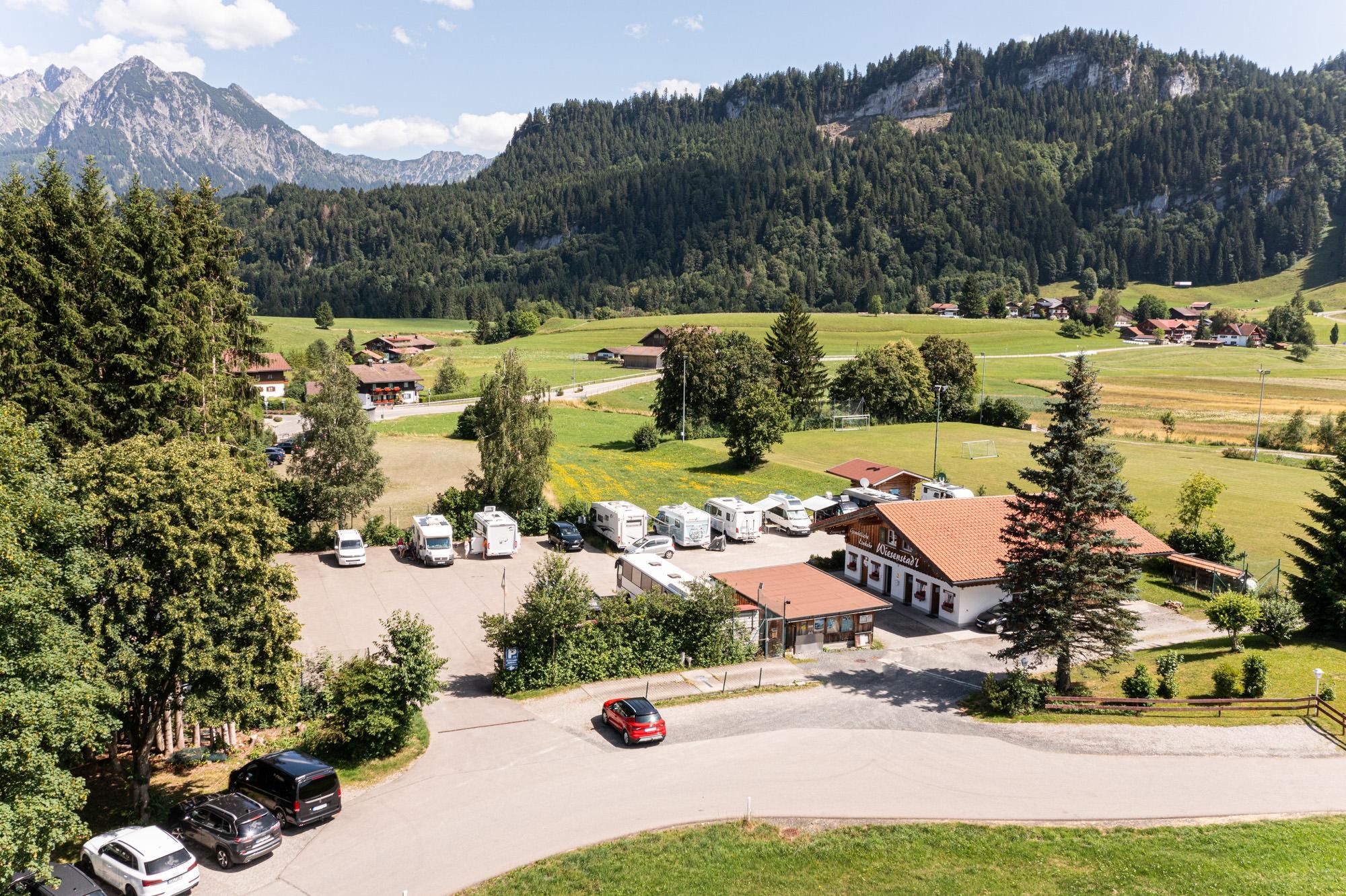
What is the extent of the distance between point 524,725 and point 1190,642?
2707cm

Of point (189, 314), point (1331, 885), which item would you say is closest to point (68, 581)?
point (189, 314)

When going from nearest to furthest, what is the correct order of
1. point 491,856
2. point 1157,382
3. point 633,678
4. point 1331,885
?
1. point 1331,885
2. point 491,856
3. point 633,678
4. point 1157,382

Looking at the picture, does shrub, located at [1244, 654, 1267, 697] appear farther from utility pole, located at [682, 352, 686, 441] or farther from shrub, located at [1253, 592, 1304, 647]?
utility pole, located at [682, 352, 686, 441]

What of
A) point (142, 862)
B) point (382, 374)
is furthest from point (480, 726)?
point (382, 374)

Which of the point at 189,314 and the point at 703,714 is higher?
the point at 189,314

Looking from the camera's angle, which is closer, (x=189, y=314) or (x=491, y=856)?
(x=491, y=856)

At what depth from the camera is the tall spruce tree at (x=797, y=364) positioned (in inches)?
3457

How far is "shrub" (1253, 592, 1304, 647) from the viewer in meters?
32.4

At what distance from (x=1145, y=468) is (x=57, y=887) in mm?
69701

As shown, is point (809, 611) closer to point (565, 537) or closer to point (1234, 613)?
point (1234, 613)

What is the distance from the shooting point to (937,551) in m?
38.2

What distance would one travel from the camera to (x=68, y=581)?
18.0 m

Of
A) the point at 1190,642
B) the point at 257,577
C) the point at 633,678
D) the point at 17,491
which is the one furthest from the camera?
the point at 1190,642

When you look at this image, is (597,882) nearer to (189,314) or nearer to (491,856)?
(491,856)
